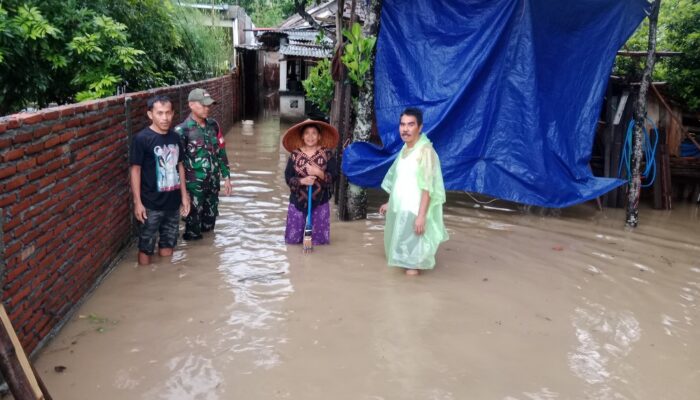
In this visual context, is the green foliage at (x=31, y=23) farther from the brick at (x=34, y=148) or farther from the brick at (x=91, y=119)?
the brick at (x=34, y=148)

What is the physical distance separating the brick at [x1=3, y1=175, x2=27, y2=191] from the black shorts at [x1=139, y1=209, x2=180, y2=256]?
1.73 metres

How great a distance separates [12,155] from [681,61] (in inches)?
345

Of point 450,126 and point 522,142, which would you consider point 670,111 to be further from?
Answer: point 450,126

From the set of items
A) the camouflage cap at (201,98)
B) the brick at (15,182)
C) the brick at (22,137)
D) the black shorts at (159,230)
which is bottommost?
the black shorts at (159,230)

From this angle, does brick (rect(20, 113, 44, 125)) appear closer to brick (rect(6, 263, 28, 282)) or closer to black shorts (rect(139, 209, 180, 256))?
brick (rect(6, 263, 28, 282))

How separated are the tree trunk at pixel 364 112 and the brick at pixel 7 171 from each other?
420 cm

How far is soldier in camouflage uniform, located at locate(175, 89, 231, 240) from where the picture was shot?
18.6 ft

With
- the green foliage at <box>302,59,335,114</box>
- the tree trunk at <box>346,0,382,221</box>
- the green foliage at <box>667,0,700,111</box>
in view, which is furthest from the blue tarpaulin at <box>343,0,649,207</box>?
the green foliage at <box>667,0,700,111</box>

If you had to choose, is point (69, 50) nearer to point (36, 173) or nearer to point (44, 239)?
point (36, 173)

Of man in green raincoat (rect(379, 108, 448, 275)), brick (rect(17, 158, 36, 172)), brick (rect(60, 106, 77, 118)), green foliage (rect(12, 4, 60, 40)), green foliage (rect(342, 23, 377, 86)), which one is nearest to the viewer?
brick (rect(17, 158, 36, 172))

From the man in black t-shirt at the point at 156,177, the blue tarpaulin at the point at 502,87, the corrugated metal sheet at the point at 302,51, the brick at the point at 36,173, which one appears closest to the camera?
the brick at the point at 36,173

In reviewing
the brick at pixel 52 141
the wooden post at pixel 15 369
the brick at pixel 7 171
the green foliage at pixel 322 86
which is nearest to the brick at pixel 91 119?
the brick at pixel 52 141

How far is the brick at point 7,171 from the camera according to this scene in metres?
3.04

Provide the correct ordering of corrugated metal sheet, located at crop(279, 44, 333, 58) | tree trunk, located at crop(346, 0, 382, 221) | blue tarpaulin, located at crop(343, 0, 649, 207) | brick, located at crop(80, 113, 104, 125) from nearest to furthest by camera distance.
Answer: brick, located at crop(80, 113, 104, 125), blue tarpaulin, located at crop(343, 0, 649, 207), tree trunk, located at crop(346, 0, 382, 221), corrugated metal sheet, located at crop(279, 44, 333, 58)
